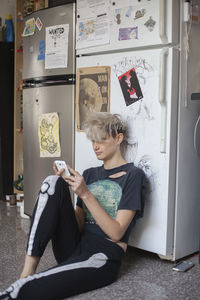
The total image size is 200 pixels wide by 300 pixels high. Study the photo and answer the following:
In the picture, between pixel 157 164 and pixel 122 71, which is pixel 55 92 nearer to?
pixel 122 71

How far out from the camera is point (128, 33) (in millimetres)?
2279

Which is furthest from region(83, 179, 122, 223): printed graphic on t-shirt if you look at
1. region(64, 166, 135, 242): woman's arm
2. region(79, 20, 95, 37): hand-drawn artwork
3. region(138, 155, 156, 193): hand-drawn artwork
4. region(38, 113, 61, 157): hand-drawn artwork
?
region(79, 20, 95, 37): hand-drawn artwork

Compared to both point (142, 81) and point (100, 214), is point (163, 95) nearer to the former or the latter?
point (142, 81)

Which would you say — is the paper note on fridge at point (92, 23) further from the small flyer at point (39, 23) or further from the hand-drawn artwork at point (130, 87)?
the small flyer at point (39, 23)

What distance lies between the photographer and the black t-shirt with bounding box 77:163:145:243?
78.7 inches

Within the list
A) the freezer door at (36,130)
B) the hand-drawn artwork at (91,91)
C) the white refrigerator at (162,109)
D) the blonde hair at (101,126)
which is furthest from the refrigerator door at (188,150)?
the freezer door at (36,130)

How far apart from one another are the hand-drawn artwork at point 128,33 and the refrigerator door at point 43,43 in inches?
17.6

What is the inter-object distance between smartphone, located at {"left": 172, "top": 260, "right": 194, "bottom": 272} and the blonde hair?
0.79 metres

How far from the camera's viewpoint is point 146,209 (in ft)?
7.43

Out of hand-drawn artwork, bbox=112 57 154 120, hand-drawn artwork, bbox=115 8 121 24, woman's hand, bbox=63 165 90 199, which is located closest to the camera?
woman's hand, bbox=63 165 90 199

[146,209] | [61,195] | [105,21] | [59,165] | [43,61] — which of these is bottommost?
[146,209]

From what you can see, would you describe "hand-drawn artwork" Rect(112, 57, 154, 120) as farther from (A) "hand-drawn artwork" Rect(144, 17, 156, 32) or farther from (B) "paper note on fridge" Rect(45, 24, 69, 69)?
(B) "paper note on fridge" Rect(45, 24, 69, 69)

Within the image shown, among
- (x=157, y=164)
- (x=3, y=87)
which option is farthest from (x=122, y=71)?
(x=3, y=87)

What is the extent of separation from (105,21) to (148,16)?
0.32m
